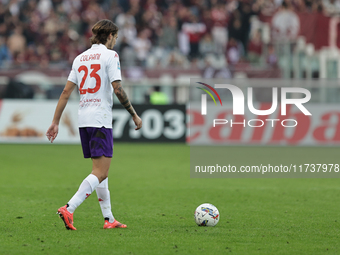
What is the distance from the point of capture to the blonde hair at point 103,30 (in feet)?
19.0

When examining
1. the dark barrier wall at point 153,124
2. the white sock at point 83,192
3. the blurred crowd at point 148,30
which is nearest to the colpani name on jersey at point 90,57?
the white sock at point 83,192

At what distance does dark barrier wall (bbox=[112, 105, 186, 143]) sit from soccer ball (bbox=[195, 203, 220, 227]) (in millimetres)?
11607

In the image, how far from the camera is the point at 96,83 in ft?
18.9

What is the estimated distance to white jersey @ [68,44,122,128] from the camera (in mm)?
5738

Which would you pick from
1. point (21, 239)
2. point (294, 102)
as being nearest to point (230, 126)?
point (294, 102)

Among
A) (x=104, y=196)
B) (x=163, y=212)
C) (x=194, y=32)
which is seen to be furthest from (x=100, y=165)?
(x=194, y=32)

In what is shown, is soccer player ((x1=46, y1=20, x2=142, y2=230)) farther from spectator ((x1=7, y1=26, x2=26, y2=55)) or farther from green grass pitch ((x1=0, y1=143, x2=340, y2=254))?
spectator ((x1=7, y1=26, x2=26, y2=55))

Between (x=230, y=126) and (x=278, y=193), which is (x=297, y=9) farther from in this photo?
(x=278, y=193)

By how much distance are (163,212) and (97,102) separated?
2.03 m

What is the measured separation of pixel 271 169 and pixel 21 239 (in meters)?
8.17

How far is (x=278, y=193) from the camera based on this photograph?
9047 mm

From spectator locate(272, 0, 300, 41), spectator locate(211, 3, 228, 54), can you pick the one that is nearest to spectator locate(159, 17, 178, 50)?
spectator locate(211, 3, 228, 54)

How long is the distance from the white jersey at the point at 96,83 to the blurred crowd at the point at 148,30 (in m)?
13.1

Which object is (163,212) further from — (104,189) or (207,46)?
(207,46)
